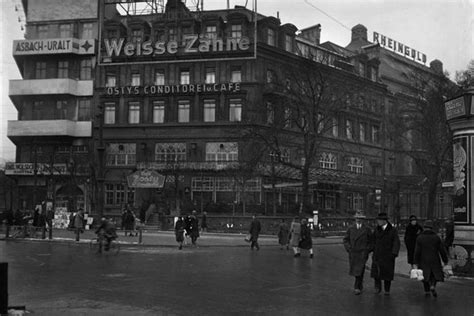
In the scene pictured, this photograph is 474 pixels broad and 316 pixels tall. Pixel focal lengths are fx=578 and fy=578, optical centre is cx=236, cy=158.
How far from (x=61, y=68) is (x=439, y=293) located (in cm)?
5951

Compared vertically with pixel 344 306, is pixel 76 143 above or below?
above

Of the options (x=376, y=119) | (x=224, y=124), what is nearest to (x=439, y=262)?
(x=224, y=124)

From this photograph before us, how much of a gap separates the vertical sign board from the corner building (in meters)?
39.4

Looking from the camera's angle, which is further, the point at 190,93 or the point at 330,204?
the point at 330,204

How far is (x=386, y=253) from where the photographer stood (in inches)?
485

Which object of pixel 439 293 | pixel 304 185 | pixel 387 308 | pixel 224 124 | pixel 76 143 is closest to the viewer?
pixel 387 308

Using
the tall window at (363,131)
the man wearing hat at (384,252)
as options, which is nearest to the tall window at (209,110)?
the tall window at (363,131)

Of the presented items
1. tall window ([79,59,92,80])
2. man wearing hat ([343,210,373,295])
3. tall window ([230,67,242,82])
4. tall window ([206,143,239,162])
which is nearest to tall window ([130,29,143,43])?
tall window ([79,59,92,80])

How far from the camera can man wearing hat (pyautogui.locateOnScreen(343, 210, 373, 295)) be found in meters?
12.4

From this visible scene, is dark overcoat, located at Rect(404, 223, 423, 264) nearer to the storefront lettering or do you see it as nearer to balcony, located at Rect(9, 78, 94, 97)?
the storefront lettering

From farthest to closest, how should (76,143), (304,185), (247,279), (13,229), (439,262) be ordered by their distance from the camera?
(76,143) < (304,185) < (13,229) < (247,279) < (439,262)

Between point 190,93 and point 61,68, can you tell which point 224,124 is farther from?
point 61,68

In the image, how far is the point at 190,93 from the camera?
61656mm

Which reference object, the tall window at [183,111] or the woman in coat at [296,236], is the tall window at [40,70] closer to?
the tall window at [183,111]
